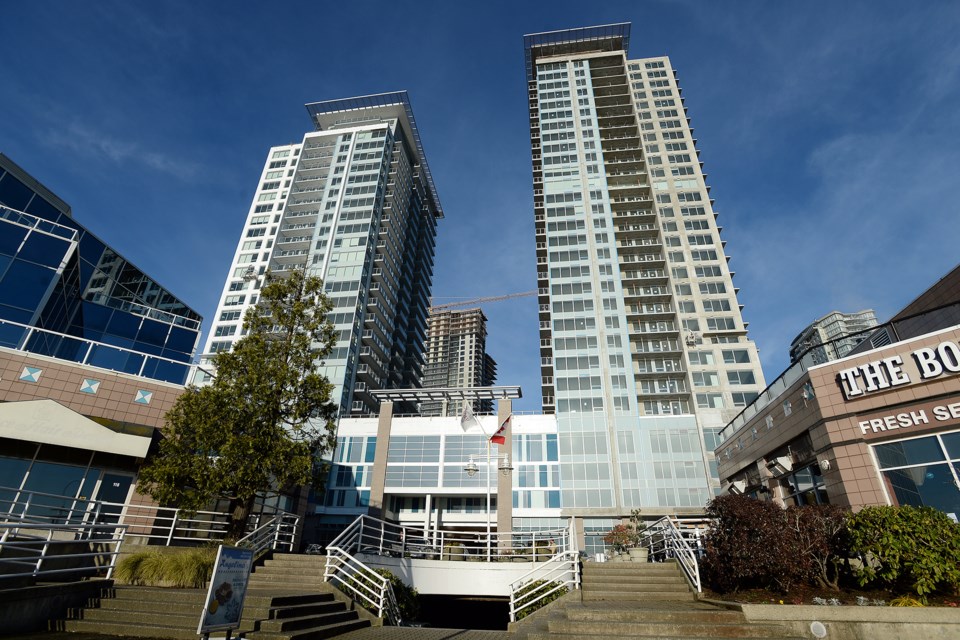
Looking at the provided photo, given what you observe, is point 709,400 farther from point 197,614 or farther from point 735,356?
point 197,614

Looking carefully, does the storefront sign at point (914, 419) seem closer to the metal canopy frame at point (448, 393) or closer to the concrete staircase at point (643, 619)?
the concrete staircase at point (643, 619)

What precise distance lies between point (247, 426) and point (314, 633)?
8.50m

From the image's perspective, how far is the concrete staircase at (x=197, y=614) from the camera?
29.7ft

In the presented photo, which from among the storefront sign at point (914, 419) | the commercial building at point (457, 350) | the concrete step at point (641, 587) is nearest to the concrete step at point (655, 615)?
the concrete step at point (641, 587)

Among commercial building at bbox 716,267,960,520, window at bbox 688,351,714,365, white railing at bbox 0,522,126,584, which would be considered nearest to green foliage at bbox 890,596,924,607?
commercial building at bbox 716,267,960,520

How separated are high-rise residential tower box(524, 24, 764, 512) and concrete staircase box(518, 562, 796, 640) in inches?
1505

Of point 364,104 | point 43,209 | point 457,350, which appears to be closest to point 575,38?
point 364,104

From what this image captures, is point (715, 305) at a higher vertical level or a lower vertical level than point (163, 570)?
higher

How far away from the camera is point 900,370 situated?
1480 centimetres

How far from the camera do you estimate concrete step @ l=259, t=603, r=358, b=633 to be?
9.23m

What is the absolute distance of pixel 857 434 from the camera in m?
15.5

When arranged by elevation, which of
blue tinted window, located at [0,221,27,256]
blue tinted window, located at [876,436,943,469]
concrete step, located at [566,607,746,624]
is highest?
blue tinted window, located at [0,221,27,256]

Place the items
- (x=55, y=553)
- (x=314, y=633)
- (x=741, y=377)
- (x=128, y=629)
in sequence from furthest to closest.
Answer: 1. (x=741, y=377)
2. (x=55, y=553)
3. (x=314, y=633)
4. (x=128, y=629)

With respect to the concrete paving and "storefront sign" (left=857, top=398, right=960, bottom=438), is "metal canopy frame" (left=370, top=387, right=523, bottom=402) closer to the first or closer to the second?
"storefront sign" (left=857, top=398, right=960, bottom=438)
